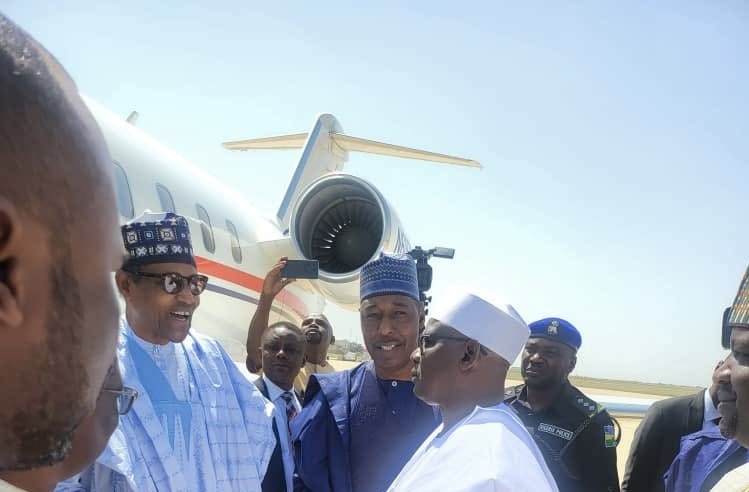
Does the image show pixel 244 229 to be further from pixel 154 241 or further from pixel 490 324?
pixel 490 324

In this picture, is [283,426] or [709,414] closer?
[283,426]

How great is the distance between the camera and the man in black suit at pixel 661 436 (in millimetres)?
3682

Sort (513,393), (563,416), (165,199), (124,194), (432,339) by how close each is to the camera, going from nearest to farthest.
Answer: (432,339), (563,416), (513,393), (124,194), (165,199)

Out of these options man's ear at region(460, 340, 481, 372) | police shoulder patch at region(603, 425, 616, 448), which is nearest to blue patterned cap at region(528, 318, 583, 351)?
police shoulder patch at region(603, 425, 616, 448)

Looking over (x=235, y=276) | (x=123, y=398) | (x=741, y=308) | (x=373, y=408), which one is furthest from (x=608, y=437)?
(x=235, y=276)

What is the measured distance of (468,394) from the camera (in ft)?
6.38

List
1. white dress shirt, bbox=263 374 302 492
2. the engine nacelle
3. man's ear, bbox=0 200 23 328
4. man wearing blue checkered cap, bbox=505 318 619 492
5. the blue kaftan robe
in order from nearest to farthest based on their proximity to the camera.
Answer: man's ear, bbox=0 200 23 328 < the blue kaftan robe < white dress shirt, bbox=263 374 302 492 < man wearing blue checkered cap, bbox=505 318 619 492 < the engine nacelle

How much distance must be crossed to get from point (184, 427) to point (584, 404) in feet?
7.90

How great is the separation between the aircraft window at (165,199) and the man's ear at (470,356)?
4345mm

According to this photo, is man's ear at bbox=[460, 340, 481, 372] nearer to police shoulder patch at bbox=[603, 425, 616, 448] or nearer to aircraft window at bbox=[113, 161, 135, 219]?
police shoulder patch at bbox=[603, 425, 616, 448]

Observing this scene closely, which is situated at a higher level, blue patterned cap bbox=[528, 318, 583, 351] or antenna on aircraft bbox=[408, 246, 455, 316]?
antenna on aircraft bbox=[408, 246, 455, 316]

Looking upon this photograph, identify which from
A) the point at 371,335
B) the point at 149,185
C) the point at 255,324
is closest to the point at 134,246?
the point at 371,335

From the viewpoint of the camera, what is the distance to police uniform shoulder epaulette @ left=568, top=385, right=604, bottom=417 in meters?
3.57

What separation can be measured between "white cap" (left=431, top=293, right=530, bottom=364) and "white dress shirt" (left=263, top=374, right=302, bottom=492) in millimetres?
1349
